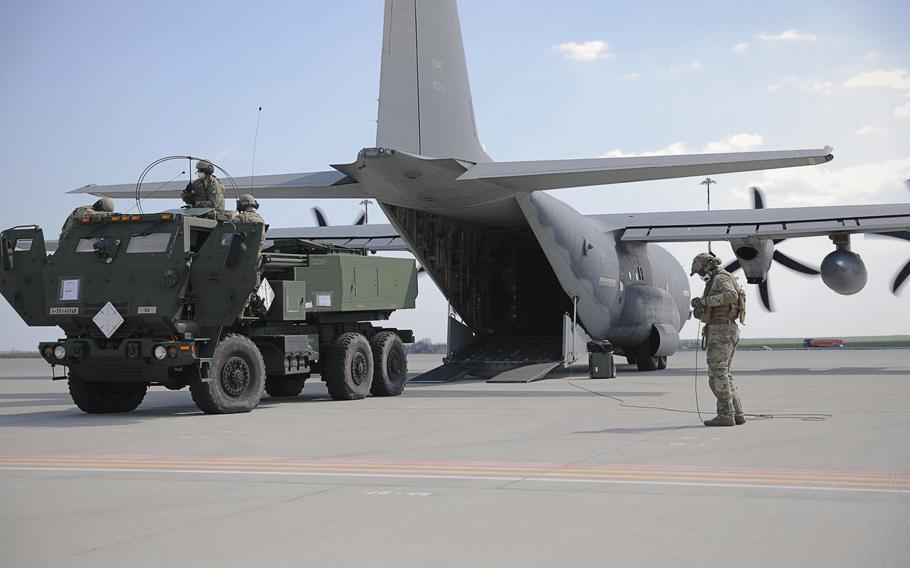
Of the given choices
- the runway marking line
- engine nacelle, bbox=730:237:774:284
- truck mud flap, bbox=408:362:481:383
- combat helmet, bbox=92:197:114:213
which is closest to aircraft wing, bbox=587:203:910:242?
engine nacelle, bbox=730:237:774:284

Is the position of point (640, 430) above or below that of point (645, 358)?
below

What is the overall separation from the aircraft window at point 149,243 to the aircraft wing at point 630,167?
20.9 ft

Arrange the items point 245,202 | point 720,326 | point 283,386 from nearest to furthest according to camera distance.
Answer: point 720,326 < point 245,202 < point 283,386

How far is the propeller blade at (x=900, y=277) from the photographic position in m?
31.0

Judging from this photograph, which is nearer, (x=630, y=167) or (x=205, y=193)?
(x=205, y=193)

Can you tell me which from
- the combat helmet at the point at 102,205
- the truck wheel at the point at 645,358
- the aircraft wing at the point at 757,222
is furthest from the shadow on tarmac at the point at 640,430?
the truck wheel at the point at 645,358

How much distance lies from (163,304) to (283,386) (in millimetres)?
4630

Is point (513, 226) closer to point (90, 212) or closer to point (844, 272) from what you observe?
point (844, 272)

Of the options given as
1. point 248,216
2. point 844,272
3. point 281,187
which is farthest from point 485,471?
point 844,272

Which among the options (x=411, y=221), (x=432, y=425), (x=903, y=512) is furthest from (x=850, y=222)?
(x=903, y=512)

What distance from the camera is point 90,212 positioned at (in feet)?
45.4

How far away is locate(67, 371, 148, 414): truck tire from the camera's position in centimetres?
1354

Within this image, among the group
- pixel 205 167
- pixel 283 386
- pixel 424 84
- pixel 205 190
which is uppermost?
pixel 424 84

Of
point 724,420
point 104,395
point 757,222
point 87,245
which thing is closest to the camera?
point 724,420
